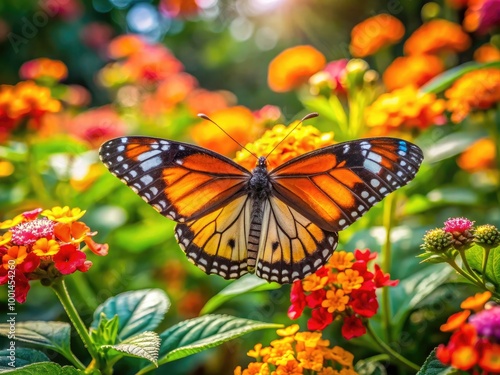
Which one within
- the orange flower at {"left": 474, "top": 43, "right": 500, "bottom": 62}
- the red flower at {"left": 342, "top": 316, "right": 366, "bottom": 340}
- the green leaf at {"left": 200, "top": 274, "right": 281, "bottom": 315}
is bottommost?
the red flower at {"left": 342, "top": 316, "right": 366, "bottom": 340}

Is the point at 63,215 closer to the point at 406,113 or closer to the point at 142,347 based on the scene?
the point at 142,347

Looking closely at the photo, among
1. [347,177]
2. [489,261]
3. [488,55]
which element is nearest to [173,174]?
[347,177]

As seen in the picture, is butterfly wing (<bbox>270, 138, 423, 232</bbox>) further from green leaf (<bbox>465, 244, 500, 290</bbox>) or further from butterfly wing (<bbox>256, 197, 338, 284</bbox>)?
green leaf (<bbox>465, 244, 500, 290</bbox>)

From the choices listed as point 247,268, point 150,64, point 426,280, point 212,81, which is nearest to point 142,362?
point 247,268

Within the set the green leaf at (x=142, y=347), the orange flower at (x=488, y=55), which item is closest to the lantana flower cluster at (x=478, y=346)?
the green leaf at (x=142, y=347)

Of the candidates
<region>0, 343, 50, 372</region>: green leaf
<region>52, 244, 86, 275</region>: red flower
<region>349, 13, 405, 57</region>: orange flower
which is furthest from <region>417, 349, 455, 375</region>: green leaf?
<region>349, 13, 405, 57</region>: orange flower

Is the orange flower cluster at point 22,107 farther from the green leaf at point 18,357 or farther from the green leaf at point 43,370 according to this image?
the green leaf at point 43,370
